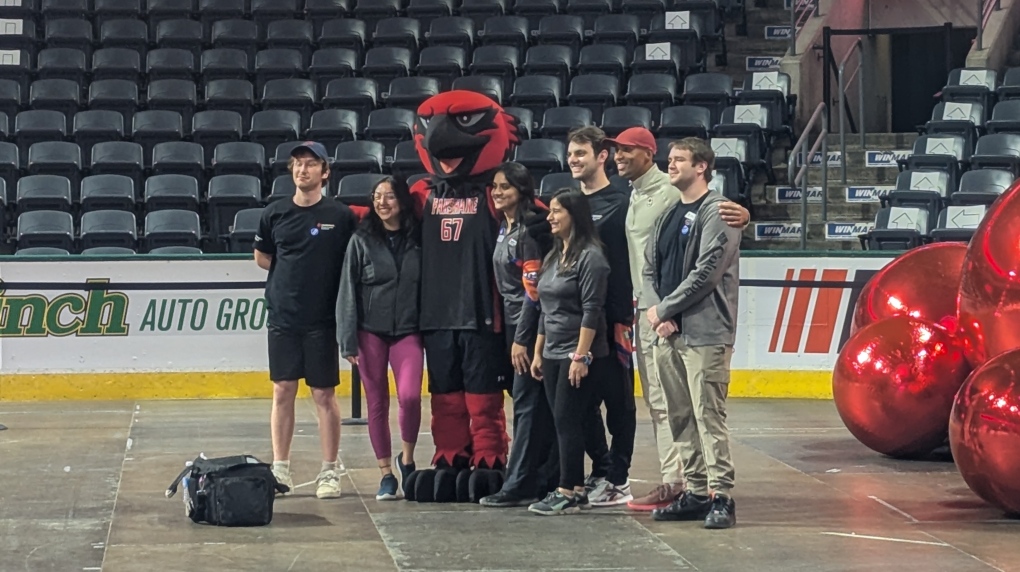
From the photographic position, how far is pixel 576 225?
8008 mm

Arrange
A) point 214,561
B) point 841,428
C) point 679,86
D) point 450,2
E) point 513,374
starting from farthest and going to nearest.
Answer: point 450,2, point 679,86, point 841,428, point 513,374, point 214,561

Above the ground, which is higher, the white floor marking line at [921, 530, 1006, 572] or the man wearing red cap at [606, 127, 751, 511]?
the man wearing red cap at [606, 127, 751, 511]

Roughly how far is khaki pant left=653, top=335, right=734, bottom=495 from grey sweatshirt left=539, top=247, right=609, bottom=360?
0.34 m

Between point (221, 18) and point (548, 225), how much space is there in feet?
41.2

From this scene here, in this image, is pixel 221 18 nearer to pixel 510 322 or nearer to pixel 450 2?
pixel 450 2

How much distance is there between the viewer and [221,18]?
19812mm

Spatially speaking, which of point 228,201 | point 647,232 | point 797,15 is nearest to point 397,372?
point 647,232

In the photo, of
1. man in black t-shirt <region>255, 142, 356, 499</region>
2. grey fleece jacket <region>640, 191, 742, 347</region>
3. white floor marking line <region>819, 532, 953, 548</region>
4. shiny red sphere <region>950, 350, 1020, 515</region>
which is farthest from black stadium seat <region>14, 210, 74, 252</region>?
shiny red sphere <region>950, 350, 1020, 515</region>

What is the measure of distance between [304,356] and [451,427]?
910 millimetres

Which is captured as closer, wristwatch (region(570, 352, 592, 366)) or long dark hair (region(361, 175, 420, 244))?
wristwatch (region(570, 352, 592, 366))

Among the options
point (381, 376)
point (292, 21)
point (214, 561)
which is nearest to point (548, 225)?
point (381, 376)

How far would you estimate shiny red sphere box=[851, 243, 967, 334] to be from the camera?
1020 cm

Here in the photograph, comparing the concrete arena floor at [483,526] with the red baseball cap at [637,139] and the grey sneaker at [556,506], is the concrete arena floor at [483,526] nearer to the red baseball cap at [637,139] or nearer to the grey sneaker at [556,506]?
the grey sneaker at [556,506]

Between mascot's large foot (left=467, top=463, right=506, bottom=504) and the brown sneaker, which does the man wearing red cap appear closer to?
the brown sneaker
